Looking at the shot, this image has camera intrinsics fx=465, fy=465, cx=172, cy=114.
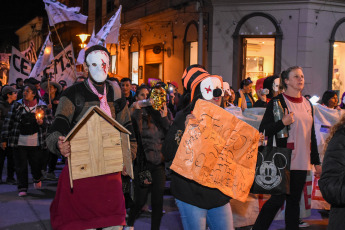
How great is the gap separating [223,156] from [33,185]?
683 cm

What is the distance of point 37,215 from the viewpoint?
7.16 meters

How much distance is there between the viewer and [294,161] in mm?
5270

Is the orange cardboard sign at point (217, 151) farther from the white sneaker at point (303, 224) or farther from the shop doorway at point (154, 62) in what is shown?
the shop doorway at point (154, 62)

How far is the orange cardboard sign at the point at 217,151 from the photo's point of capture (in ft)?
12.0

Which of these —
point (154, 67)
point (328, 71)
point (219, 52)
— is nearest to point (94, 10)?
point (154, 67)

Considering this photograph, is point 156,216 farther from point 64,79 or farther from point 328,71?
point 328,71

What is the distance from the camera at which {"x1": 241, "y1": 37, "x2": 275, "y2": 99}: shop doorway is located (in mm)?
17266

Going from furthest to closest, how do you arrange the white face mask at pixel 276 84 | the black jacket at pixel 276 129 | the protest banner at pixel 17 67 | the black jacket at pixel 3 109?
the protest banner at pixel 17 67 < the black jacket at pixel 3 109 < the white face mask at pixel 276 84 < the black jacket at pixel 276 129

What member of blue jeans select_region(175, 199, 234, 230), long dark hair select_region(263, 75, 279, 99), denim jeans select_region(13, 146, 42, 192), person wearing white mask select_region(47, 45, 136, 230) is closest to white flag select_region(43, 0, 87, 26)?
denim jeans select_region(13, 146, 42, 192)

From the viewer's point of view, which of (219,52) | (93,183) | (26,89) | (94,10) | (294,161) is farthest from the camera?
(94,10)

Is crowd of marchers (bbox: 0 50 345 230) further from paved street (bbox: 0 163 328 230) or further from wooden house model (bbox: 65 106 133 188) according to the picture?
paved street (bbox: 0 163 328 230)

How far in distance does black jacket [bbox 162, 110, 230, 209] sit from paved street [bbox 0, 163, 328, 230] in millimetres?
2631

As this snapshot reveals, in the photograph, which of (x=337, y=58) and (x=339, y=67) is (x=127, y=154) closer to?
(x=337, y=58)

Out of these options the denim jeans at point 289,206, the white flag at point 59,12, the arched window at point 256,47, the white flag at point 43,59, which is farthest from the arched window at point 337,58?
the denim jeans at point 289,206
